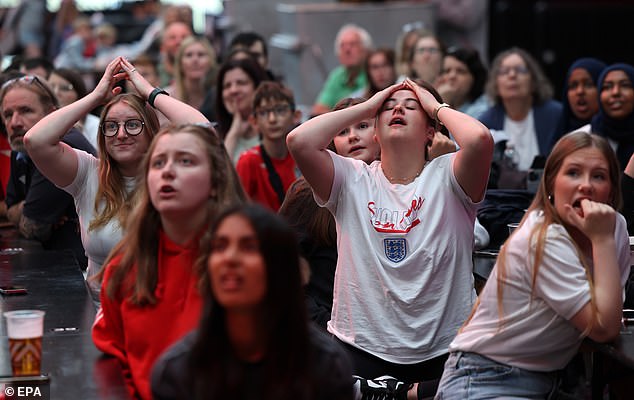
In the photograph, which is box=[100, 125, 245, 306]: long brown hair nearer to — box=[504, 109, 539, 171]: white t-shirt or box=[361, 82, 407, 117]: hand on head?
box=[361, 82, 407, 117]: hand on head

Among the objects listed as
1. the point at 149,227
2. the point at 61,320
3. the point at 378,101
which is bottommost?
the point at 61,320

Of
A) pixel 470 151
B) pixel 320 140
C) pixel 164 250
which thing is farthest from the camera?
pixel 320 140

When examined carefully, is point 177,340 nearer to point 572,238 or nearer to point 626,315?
point 572,238

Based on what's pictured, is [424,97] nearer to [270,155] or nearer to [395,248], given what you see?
[395,248]

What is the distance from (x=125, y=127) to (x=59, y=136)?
28 centimetres

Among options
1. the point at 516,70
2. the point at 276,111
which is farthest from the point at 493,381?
the point at 516,70

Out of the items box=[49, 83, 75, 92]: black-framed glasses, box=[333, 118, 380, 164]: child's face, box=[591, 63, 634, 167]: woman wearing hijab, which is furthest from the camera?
box=[49, 83, 75, 92]: black-framed glasses

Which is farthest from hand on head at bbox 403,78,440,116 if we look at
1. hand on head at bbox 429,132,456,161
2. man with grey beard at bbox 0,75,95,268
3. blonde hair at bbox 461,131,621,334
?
man with grey beard at bbox 0,75,95,268

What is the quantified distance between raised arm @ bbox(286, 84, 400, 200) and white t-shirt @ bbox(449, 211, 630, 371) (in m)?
0.90

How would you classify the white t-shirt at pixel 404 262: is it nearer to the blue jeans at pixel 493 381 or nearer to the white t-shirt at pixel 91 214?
the blue jeans at pixel 493 381

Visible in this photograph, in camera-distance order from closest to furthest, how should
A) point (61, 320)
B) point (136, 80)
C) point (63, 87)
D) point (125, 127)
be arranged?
1. point (61, 320)
2. point (125, 127)
3. point (136, 80)
4. point (63, 87)

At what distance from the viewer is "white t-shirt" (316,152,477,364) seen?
444cm

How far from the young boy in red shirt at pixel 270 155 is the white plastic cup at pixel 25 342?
3445 mm

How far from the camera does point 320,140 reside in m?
4.55
